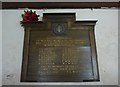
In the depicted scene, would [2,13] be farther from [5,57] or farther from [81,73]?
[81,73]

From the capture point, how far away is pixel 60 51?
8.80 feet

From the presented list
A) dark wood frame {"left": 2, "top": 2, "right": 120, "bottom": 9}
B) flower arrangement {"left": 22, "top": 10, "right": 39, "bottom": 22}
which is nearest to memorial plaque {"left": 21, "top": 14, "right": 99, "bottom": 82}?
flower arrangement {"left": 22, "top": 10, "right": 39, "bottom": 22}

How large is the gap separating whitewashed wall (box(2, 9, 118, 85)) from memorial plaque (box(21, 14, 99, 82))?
9 cm

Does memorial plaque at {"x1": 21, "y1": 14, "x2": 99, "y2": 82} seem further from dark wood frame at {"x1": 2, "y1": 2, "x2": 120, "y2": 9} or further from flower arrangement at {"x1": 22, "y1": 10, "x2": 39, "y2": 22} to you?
dark wood frame at {"x1": 2, "y1": 2, "x2": 120, "y2": 9}

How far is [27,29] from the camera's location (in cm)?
272

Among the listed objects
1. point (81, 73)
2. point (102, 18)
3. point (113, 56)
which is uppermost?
point (102, 18)

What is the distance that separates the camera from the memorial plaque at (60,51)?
105 inches

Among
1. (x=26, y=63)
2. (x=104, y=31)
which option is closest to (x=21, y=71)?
(x=26, y=63)

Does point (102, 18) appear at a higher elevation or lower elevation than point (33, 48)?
higher

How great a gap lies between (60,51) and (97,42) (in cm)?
45

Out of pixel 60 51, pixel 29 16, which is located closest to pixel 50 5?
pixel 29 16

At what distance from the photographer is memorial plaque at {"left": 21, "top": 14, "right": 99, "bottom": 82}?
2656 mm

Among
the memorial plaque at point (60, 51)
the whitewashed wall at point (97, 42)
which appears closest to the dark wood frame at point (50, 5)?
the whitewashed wall at point (97, 42)

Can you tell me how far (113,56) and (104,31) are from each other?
0.31m
